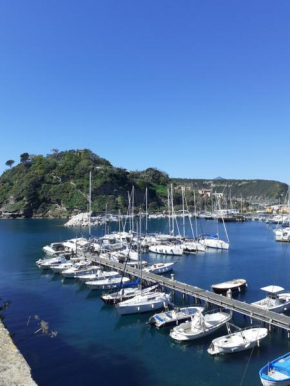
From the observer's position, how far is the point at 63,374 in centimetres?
2064

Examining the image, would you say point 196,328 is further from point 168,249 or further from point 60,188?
point 60,188

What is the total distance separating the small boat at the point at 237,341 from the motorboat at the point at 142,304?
8470 mm

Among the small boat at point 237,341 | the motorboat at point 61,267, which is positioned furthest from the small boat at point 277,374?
the motorboat at point 61,267

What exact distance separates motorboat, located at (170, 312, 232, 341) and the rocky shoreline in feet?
43.0

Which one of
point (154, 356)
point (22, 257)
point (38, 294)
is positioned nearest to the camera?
point (154, 356)

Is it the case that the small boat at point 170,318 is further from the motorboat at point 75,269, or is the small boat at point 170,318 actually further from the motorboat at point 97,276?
the motorboat at point 75,269

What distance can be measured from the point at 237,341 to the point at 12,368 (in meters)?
15.8

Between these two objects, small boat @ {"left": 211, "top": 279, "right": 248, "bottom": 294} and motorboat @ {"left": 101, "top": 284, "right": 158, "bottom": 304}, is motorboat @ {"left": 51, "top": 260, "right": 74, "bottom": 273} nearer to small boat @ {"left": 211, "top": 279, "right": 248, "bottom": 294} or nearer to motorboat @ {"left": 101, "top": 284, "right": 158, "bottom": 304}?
motorboat @ {"left": 101, "top": 284, "right": 158, "bottom": 304}

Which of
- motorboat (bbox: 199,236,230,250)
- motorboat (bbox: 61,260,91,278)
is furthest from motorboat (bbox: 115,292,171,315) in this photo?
motorboat (bbox: 199,236,230,250)

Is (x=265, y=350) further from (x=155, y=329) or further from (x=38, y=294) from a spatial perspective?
(x=38, y=294)

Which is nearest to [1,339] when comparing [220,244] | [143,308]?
[143,308]

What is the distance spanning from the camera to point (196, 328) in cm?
2492

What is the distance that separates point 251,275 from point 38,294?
27.8m

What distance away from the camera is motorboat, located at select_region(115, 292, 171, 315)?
30.0 m
